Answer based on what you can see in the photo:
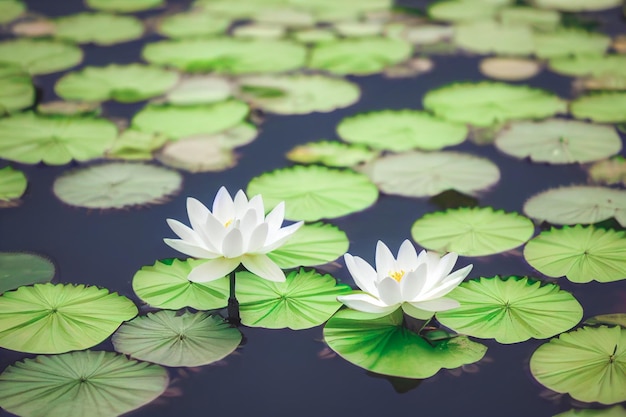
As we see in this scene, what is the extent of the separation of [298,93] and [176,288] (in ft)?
3.84

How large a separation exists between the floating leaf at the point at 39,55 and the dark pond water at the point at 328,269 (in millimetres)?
113

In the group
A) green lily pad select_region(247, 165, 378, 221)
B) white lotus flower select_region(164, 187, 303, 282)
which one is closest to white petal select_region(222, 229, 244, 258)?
white lotus flower select_region(164, 187, 303, 282)

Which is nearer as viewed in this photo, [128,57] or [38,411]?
[38,411]

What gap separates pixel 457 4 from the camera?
3459mm

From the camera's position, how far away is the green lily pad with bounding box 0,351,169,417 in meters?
1.31

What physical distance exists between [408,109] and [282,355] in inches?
48.8

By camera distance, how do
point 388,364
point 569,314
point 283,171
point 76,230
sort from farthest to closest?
point 283,171
point 76,230
point 569,314
point 388,364

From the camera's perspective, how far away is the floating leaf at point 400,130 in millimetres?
2244

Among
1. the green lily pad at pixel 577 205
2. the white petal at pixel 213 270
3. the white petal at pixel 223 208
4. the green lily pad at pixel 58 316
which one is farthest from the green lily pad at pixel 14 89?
the green lily pad at pixel 577 205

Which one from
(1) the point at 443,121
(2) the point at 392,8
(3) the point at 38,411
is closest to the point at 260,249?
(3) the point at 38,411

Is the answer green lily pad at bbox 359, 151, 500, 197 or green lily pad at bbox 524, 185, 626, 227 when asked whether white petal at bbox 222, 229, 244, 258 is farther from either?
green lily pad at bbox 524, 185, 626, 227

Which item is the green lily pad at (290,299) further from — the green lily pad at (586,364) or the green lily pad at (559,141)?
the green lily pad at (559,141)

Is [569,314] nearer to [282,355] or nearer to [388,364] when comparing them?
[388,364]

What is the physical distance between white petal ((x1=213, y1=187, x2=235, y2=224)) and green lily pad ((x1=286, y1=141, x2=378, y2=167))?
597 millimetres
